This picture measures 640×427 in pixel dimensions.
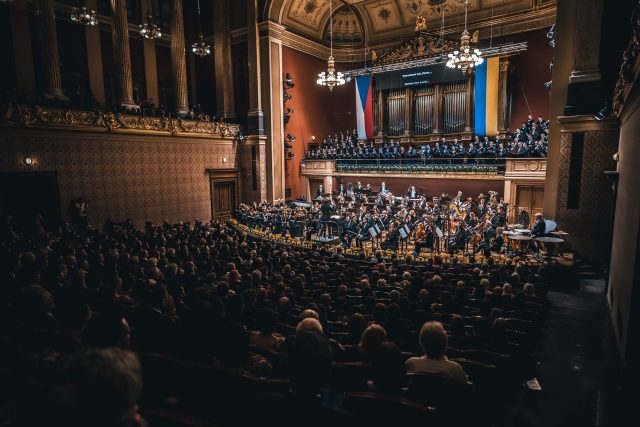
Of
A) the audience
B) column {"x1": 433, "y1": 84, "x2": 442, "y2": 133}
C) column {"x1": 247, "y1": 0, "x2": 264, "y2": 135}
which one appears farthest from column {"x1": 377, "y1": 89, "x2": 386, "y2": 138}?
the audience

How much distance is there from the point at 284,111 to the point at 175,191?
815 cm

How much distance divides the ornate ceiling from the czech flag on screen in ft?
10.2

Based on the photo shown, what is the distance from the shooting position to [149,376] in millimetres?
2455

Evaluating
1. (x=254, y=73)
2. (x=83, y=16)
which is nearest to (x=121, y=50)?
(x=83, y=16)

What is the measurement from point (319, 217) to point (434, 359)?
11568 millimetres

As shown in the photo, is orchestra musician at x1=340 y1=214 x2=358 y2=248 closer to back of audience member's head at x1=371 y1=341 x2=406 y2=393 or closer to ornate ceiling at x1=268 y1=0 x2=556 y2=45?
back of audience member's head at x1=371 y1=341 x2=406 y2=393

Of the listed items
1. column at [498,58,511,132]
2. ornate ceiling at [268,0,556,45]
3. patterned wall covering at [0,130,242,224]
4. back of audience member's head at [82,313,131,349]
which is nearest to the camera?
back of audience member's head at [82,313,131,349]

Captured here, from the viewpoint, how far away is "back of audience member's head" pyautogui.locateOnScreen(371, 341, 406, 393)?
2301 mm

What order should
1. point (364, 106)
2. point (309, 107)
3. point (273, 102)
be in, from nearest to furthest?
point (273, 102) → point (364, 106) → point (309, 107)

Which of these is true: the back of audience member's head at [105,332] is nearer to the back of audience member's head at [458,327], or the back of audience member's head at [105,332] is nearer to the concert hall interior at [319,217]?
the concert hall interior at [319,217]

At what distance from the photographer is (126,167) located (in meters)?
15.0

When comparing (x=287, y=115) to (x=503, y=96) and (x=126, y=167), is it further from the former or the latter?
(x=503, y=96)

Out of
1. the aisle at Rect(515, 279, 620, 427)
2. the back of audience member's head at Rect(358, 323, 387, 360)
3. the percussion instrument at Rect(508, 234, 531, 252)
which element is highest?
the back of audience member's head at Rect(358, 323, 387, 360)

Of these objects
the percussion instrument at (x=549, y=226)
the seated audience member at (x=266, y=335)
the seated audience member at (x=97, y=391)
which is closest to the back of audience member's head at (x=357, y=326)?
the seated audience member at (x=266, y=335)
